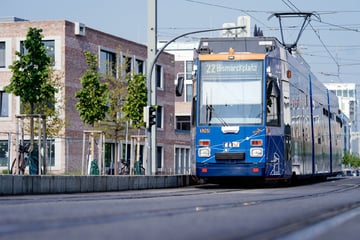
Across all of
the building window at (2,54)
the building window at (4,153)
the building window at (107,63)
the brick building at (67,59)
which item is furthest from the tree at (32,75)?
the building window at (2,54)

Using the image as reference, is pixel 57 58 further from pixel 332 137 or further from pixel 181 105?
pixel 181 105

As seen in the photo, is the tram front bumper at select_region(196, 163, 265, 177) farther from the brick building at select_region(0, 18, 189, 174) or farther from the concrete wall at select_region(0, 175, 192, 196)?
the brick building at select_region(0, 18, 189, 174)

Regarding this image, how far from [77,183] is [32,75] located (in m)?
6.57

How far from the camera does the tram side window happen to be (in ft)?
90.5

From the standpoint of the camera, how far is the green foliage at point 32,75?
31.2m

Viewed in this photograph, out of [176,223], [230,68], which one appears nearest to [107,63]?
[230,68]

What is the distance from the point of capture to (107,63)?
56.4m

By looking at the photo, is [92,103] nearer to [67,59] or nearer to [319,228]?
[67,59]

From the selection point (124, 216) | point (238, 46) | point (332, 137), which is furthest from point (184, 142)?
point (124, 216)

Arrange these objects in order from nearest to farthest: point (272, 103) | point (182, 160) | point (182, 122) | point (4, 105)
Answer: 1. point (272, 103)
2. point (4, 105)
3. point (182, 160)
4. point (182, 122)

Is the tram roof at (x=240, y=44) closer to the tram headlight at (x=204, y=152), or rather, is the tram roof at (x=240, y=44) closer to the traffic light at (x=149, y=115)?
the tram headlight at (x=204, y=152)

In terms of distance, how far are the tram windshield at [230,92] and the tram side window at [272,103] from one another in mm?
260

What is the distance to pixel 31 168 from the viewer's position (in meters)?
30.9

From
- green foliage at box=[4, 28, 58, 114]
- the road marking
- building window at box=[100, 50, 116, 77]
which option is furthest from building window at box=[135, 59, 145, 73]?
the road marking
